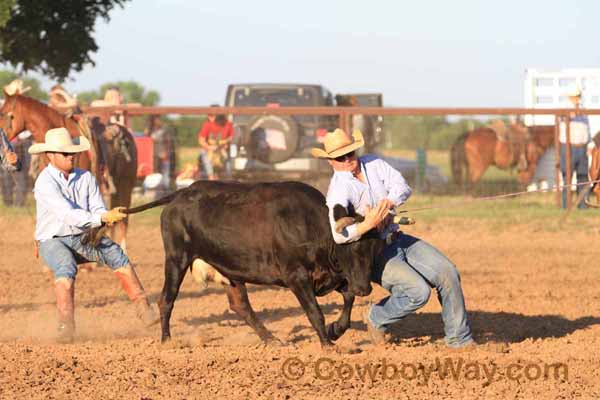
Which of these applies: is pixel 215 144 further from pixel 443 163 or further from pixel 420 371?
pixel 420 371

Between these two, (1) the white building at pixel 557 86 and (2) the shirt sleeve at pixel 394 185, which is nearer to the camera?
(2) the shirt sleeve at pixel 394 185

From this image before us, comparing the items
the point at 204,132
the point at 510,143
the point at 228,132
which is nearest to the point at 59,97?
the point at 204,132

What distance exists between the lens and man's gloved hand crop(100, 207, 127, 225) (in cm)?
791

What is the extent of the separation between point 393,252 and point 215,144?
902 cm

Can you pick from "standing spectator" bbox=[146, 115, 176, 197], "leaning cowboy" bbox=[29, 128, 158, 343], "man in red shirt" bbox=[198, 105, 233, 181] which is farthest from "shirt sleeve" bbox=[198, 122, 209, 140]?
"leaning cowboy" bbox=[29, 128, 158, 343]

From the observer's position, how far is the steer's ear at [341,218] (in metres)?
7.25

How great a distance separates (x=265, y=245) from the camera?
7996mm

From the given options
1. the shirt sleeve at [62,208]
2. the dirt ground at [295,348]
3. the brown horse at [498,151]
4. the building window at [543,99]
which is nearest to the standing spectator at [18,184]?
the dirt ground at [295,348]

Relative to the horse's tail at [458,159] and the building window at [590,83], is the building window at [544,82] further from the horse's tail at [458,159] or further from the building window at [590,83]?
the horse's tail at [458,159]

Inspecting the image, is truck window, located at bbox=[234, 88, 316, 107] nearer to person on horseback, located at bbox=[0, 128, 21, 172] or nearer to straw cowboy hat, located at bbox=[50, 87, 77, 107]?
straw cowboy hat, located at bbox=[50, 87, 77, 107]

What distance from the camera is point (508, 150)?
18172mm

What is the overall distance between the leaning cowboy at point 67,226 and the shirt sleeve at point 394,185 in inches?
79.2

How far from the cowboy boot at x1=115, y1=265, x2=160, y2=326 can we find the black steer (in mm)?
189

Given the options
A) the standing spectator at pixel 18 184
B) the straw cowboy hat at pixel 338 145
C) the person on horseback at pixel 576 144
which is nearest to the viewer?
the straw cowboy hat at pixel 338 145
